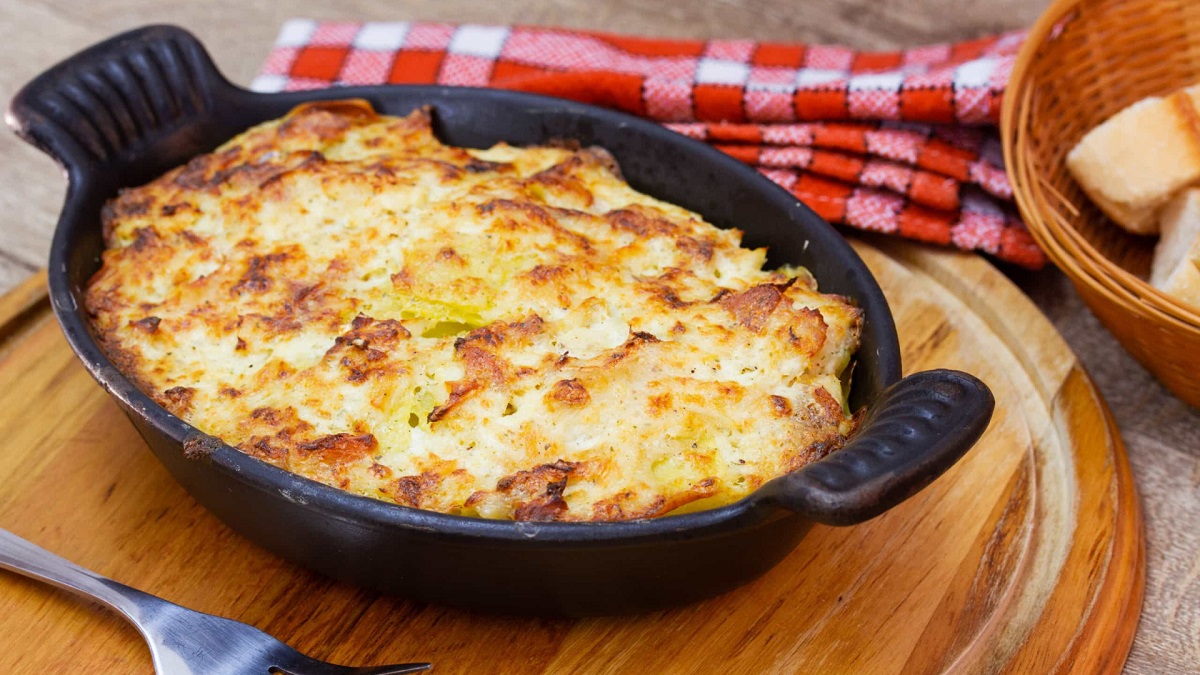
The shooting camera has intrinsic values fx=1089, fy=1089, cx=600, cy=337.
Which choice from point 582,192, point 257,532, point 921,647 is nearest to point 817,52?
point 582,192

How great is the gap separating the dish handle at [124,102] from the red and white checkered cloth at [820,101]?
879 millimetres

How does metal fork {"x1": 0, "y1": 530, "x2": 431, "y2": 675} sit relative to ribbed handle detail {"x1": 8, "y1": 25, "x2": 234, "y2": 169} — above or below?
below

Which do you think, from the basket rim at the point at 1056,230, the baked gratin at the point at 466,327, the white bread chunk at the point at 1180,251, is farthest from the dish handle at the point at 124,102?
the white bread chunk at the point at 1180,251

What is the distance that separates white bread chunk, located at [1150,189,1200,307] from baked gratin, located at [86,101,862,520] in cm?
90

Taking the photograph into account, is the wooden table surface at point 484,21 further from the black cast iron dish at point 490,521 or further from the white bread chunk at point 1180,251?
the black cast iron dish at point 490,521

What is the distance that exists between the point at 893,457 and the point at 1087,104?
6.72 ft

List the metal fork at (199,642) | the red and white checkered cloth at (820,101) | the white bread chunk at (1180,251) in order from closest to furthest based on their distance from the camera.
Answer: the metal fork at (199,642)
the white bread chunk at (1180,251)
the red and white checkered cloth at (820,101)

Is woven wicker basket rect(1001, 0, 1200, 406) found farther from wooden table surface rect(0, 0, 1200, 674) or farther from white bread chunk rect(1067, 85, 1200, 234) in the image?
wooden table surface rect(0, 0, 1200, 674)

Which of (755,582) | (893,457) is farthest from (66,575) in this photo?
(893,457)

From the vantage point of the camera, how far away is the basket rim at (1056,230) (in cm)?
250

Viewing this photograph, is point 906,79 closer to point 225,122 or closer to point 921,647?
point 921,647

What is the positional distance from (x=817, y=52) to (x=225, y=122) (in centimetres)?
201

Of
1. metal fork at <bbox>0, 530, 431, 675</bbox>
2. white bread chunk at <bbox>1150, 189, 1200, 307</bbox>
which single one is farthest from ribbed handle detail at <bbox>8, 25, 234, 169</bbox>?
white bread chunk at <bbox>1150, 189, 1200, 307</bbox>

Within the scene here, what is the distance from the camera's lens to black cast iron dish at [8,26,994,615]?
1774 mm
